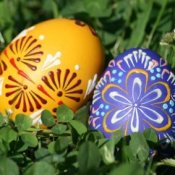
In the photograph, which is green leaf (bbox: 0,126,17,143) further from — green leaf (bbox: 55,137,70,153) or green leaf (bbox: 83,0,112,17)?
green leaf (bbox: 83,0,112,17)

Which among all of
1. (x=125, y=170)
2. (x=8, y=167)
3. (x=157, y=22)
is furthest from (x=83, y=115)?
(x=157, y=22)

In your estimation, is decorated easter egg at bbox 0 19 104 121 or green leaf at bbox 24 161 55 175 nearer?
green leaf at bbox 24 161 55 175

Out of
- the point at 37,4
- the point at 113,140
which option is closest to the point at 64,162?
the point at 113,140

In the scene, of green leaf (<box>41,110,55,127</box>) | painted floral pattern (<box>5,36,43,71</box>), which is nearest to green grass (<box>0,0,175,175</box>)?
green leaf (<box>41,110,55,127</box>)

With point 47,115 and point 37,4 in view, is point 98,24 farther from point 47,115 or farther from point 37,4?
point 47,115

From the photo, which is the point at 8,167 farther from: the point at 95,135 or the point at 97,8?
the point at 97,8

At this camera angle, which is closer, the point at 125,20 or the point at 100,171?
the point at 100,171

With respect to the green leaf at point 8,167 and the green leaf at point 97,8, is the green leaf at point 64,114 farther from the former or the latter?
the green leaf at point 97,8
